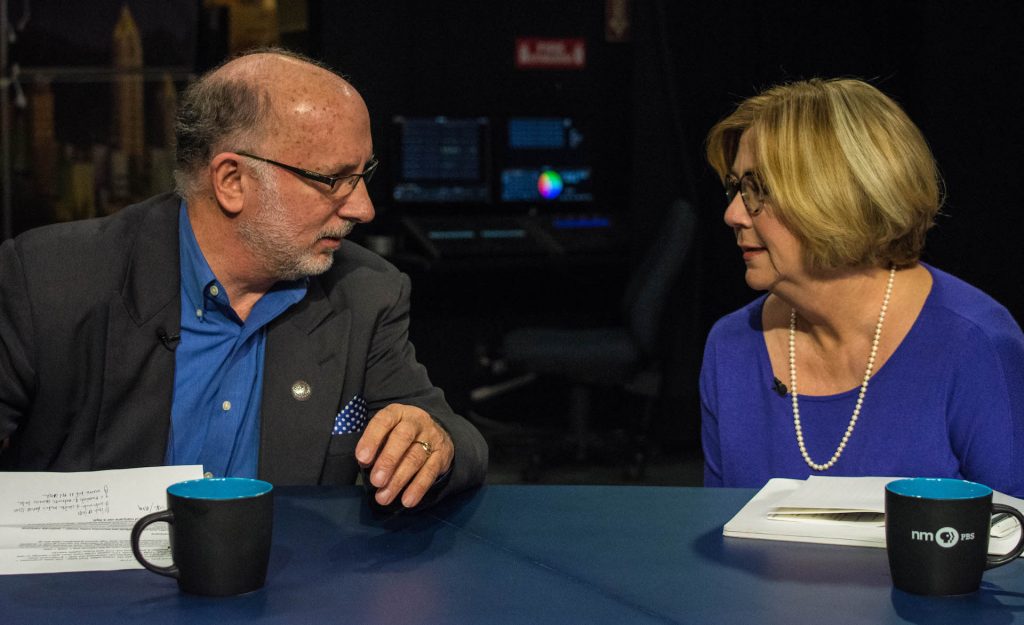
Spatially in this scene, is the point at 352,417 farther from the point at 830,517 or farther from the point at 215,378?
the point at 830,517

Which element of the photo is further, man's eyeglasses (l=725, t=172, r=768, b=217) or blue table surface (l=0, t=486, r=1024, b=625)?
man's eyeglasses (l=725, t=172, r=768, b=217)

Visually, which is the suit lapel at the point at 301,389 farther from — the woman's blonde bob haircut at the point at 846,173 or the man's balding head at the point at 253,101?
the woman's blonde bob haircut at the point at 846,173

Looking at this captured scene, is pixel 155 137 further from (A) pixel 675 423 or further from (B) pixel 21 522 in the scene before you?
(B) pixel 21 522

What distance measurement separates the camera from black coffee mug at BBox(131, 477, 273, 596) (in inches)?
50.0

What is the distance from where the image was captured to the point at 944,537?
128 centimetres

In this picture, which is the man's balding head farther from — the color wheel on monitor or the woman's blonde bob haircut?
the color wheel on monitor

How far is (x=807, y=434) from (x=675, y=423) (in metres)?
3.85

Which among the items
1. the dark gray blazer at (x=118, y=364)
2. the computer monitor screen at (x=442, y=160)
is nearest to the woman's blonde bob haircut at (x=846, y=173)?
the dark gray blazer at (x=118, y=364)

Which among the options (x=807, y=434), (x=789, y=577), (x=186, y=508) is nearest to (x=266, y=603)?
(x=186, y=508)

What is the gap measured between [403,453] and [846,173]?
2.76ft

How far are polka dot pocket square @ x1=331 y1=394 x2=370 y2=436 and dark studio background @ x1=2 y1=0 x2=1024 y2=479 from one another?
258 centimetres

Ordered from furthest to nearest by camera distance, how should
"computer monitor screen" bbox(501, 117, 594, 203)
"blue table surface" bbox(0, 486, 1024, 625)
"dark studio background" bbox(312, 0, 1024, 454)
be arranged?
"computer monitor screen" bbox(501, 117, 594, 203)
"dark studio background" bbox(312, 0, 1024, 454)
"blue table surface" bbox(0, 486, 1024, 625)

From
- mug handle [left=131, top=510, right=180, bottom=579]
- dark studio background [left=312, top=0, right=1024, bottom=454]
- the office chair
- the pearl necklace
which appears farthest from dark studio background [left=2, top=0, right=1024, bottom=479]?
mug handle [left=131, top=510, right=180, bottom=579]

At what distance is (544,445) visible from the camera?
5672 millimetres
